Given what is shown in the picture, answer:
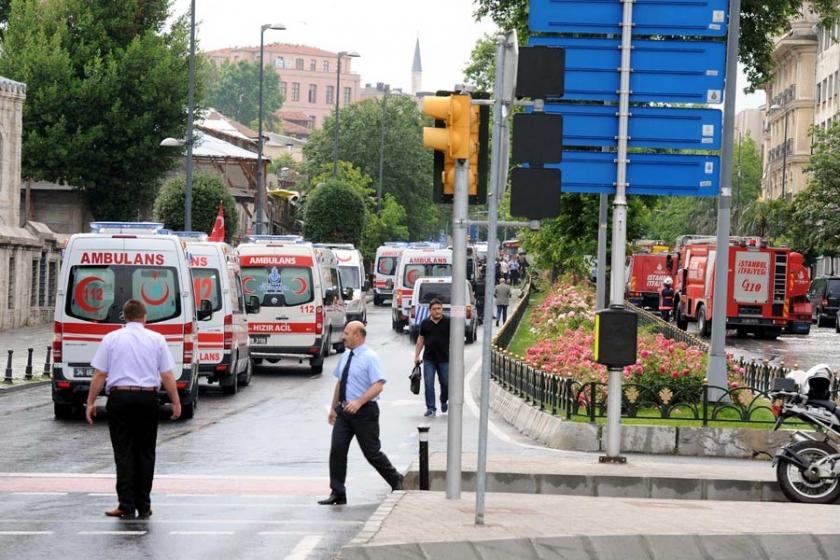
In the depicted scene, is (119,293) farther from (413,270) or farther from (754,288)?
(754,288)

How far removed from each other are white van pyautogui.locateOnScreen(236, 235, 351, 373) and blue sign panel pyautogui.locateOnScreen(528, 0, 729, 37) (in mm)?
16924

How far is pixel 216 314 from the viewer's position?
28516 millimetres

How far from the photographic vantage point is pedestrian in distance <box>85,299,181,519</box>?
44.5ft

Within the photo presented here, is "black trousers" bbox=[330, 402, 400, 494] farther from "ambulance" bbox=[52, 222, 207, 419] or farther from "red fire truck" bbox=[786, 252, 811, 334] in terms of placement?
"red fire truck" bbox=[786, 252, 811, 334]

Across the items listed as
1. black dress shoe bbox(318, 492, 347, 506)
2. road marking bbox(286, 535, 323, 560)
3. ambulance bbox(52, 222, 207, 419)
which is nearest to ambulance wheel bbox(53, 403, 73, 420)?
ambulance bbox(52, 222, 207, 419)

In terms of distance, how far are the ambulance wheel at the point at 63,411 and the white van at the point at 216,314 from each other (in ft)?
14.0

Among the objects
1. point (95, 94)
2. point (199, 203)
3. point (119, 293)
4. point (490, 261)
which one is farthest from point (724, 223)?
point (95, 94)

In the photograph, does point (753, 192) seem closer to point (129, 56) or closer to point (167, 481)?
point (129, 56)

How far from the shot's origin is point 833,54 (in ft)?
320

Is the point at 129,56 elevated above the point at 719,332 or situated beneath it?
elevated above

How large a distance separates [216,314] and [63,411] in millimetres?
5095

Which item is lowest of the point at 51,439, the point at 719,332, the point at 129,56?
the point at 51,439

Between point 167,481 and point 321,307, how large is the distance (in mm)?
18677

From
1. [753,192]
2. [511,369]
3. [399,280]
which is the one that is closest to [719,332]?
[511,369]
